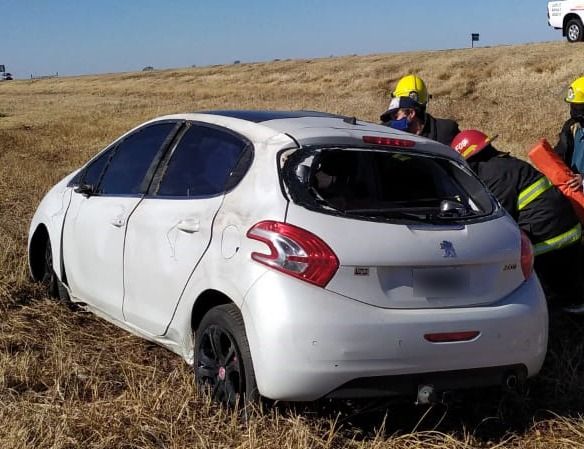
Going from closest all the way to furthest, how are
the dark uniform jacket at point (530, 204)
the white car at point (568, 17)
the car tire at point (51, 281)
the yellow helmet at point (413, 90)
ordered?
the dark uniform jacket at point (530, 204) < the car tire at point (51, 281) < the yellow helmet at point (413, 90) < the white car at point (568, 17)

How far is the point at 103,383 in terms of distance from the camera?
420 cm

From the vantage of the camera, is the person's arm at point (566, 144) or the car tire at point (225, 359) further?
the person's arm at point (566, 144)

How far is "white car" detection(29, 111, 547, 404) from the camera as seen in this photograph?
3.36 meters

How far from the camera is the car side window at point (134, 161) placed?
15.1ft

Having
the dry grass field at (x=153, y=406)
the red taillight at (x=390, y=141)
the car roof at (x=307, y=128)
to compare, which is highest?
the car roof at (x=307, y=128)

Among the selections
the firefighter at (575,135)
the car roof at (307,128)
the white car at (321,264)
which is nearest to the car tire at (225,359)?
the white car at (321,264)

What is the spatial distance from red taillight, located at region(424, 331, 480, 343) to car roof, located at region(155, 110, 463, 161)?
958 mm

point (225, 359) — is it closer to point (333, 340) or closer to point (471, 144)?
point (333, 340)

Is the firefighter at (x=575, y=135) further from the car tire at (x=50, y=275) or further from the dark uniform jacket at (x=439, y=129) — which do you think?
the car tire at (x=50, y=275)

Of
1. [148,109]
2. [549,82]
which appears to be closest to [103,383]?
[549,82]

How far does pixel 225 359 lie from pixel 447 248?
1103 mm

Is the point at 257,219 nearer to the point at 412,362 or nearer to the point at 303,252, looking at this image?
the point at 303,252

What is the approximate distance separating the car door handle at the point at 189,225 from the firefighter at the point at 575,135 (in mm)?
3461

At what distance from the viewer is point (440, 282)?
3525 mm
